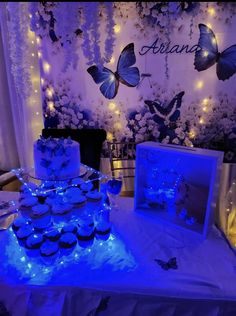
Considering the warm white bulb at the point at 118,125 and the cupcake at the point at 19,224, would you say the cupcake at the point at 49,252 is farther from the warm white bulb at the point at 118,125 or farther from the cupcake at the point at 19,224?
the warm white bulb at the point at 118,125

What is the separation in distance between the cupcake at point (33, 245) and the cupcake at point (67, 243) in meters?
0.07

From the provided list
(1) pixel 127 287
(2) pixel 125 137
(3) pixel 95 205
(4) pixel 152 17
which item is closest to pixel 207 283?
(1) pixel 127 287

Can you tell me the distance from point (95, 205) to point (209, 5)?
1933 millimetres

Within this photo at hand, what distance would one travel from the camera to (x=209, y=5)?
1.98 metres

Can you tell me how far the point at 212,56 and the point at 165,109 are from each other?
58 centimetres

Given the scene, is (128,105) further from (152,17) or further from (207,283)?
(207,283)

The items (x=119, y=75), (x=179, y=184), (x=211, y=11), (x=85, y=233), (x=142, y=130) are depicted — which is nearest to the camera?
(x=85, y=233)

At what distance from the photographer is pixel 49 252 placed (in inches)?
30.4

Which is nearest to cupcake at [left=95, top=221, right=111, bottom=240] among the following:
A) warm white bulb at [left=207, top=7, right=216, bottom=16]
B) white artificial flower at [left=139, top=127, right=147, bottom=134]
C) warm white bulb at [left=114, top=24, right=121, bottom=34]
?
white artificial flower at [left=139, top=127, right=147, bottom=134]

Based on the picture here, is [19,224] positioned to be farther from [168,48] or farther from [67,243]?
[168,48]

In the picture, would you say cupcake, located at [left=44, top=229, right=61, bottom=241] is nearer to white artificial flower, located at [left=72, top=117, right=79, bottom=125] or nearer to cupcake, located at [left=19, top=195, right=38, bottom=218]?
cupcake, located at [left=19, top=195, right=38, bottom=218]

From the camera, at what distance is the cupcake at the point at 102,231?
2.93 feet

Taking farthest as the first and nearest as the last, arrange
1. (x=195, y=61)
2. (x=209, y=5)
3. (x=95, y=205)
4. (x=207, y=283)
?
(x=195, y=61) < (x=209, y=5) < (x=95, y=205) < (x=207, y=283)

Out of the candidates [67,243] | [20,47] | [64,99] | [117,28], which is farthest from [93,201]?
[20,47]
